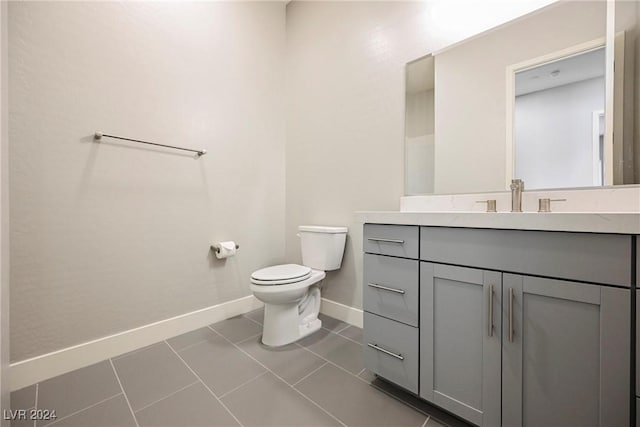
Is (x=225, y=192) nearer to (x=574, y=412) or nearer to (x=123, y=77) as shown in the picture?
(x=123, y=77)

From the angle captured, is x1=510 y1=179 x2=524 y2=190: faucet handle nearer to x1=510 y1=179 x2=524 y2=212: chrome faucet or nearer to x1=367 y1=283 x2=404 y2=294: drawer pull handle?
x1=510 y1=179 x2=524 y2=212: chrome faucet

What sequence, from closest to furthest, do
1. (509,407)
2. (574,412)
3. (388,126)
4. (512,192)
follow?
(574,412), (509,407), (512,192), (388,126)

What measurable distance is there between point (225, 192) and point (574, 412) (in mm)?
2079

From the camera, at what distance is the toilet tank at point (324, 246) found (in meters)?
1.94

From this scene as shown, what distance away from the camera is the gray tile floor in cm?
110

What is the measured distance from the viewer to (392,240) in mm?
1203

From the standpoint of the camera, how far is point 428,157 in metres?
1.64

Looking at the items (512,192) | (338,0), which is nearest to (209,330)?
(512,192)

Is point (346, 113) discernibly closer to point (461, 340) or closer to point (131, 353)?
point (461, 340)

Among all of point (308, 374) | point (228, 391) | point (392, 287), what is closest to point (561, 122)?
point (392, 287)

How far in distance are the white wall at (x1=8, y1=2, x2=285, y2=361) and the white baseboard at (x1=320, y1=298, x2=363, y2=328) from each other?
0.65 metres

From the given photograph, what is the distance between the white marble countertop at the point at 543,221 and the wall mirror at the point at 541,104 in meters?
0.58

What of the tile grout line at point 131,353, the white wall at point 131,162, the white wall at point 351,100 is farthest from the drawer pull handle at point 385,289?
the tile grout line at point 131,353

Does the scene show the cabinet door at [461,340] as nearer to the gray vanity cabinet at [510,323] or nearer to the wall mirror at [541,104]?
the gray vanity cabinet at [510,323]
